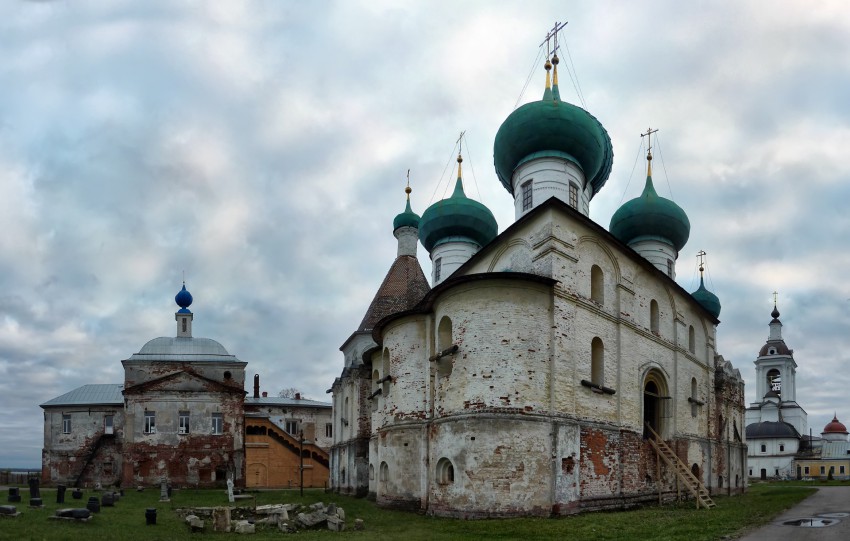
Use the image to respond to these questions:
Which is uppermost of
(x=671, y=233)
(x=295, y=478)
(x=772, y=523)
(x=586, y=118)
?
(x=586, y=118)

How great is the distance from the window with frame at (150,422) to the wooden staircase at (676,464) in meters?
24.5

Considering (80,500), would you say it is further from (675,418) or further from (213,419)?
(675,418)

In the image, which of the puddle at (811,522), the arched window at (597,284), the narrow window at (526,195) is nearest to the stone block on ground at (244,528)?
the puddle at (811,522)

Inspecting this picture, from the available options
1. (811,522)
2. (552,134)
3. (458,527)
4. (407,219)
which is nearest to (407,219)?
(407,219)

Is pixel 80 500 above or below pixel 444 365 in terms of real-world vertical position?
below

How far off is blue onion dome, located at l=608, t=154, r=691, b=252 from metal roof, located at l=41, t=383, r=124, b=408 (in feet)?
94.7

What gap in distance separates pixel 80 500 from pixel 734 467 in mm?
25287

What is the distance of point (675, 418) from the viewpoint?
2316cm

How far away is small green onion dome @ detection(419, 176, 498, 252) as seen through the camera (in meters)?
27.7

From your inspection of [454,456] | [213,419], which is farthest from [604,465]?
[213,419]

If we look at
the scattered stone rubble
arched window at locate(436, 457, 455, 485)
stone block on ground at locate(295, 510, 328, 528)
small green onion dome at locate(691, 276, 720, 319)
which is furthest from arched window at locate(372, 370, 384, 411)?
small green onion dome at locate(691, 276, 720, 319)

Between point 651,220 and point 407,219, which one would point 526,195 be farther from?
point 407,219

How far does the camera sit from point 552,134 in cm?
2197

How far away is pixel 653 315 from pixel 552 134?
6.99 meters
